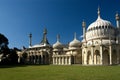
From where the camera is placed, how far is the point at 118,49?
78125mm

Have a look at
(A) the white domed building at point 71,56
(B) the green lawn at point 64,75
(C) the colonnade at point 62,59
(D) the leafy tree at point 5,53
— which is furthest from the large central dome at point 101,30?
(B) the green lawn at point 64,75

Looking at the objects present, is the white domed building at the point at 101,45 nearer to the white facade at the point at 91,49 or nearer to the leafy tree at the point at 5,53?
the white facade at the point at 91,49

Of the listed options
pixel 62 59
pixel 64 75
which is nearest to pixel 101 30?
pixel 62 59

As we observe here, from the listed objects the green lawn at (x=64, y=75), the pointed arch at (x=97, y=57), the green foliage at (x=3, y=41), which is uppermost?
the green foliage at (x=3, y=41)

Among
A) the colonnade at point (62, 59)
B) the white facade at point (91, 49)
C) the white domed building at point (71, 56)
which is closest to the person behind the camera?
the white facade at point (91, 49)

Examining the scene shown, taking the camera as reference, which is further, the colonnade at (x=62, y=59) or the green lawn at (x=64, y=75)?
the colonnade at (x=62, y=59)

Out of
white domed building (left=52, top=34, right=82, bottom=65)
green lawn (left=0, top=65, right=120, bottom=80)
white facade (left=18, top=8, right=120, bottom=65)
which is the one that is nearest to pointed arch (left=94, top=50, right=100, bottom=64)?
white facade (left=18, top=8, right=120, bottom=65)

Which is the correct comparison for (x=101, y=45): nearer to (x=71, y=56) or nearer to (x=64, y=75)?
(x=71, y=56)

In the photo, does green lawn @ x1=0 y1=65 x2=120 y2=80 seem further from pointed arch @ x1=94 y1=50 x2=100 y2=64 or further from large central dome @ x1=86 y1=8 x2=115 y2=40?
large central dome @ x1=86 y1=8 x2=115 y2=40

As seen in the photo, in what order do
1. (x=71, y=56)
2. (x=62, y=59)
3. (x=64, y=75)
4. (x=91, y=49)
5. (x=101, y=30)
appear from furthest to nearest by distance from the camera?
1. (x=62, y=59)
2. (x=71, y=56)
3. (x=101, y=30)
4. (x=91, y=49)
5. (x=64, y=75)

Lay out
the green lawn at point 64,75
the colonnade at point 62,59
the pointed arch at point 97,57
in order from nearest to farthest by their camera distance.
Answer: the green lawn at point 64,75 < the pointed arch at point 97,57 < the colonnade at point 62,59

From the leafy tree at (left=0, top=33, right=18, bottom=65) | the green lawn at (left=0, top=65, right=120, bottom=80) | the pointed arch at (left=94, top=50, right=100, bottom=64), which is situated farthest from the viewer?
the leafy tree at (left=0, top=33, right=18, bottom=65)

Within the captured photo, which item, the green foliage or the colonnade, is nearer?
the green foliage

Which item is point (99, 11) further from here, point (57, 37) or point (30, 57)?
point (30, 57)
